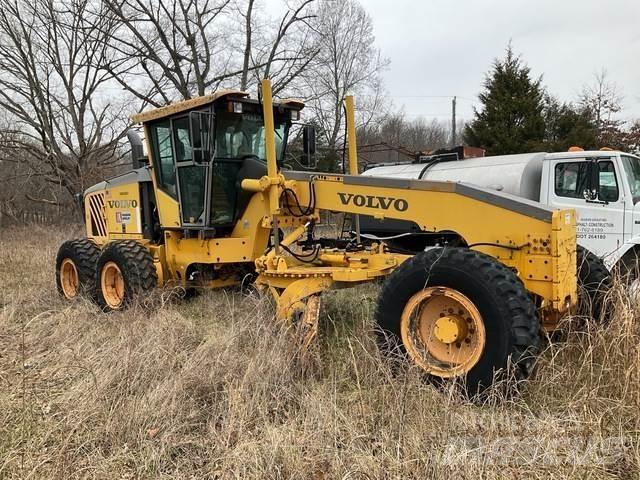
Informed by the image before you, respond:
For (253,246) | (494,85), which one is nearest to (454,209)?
(253,246)

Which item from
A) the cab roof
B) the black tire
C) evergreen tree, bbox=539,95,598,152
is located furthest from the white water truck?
evergreen tree, bbox=539,95,598,152

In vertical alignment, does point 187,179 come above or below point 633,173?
above

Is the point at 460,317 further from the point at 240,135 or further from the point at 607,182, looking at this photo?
the point at 607,182

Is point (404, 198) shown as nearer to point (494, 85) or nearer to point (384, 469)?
point (384, 469)

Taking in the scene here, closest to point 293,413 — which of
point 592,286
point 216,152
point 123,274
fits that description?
point 592,286

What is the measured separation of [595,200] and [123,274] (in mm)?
6361

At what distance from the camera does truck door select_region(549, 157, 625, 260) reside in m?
7.19

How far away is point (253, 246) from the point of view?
5.97m

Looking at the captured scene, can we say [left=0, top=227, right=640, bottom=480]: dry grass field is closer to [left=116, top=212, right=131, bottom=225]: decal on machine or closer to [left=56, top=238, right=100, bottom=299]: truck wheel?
[left=56, top=238, right=100, bottom=299]: truck wheel

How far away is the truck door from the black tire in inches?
115

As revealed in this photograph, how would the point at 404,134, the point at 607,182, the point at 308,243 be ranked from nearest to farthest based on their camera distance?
the point at 308,243 < the point at 607,182 < the point at 404,134

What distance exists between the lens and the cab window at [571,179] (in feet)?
24.7

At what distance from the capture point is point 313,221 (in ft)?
18.5

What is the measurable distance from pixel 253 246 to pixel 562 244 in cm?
333
